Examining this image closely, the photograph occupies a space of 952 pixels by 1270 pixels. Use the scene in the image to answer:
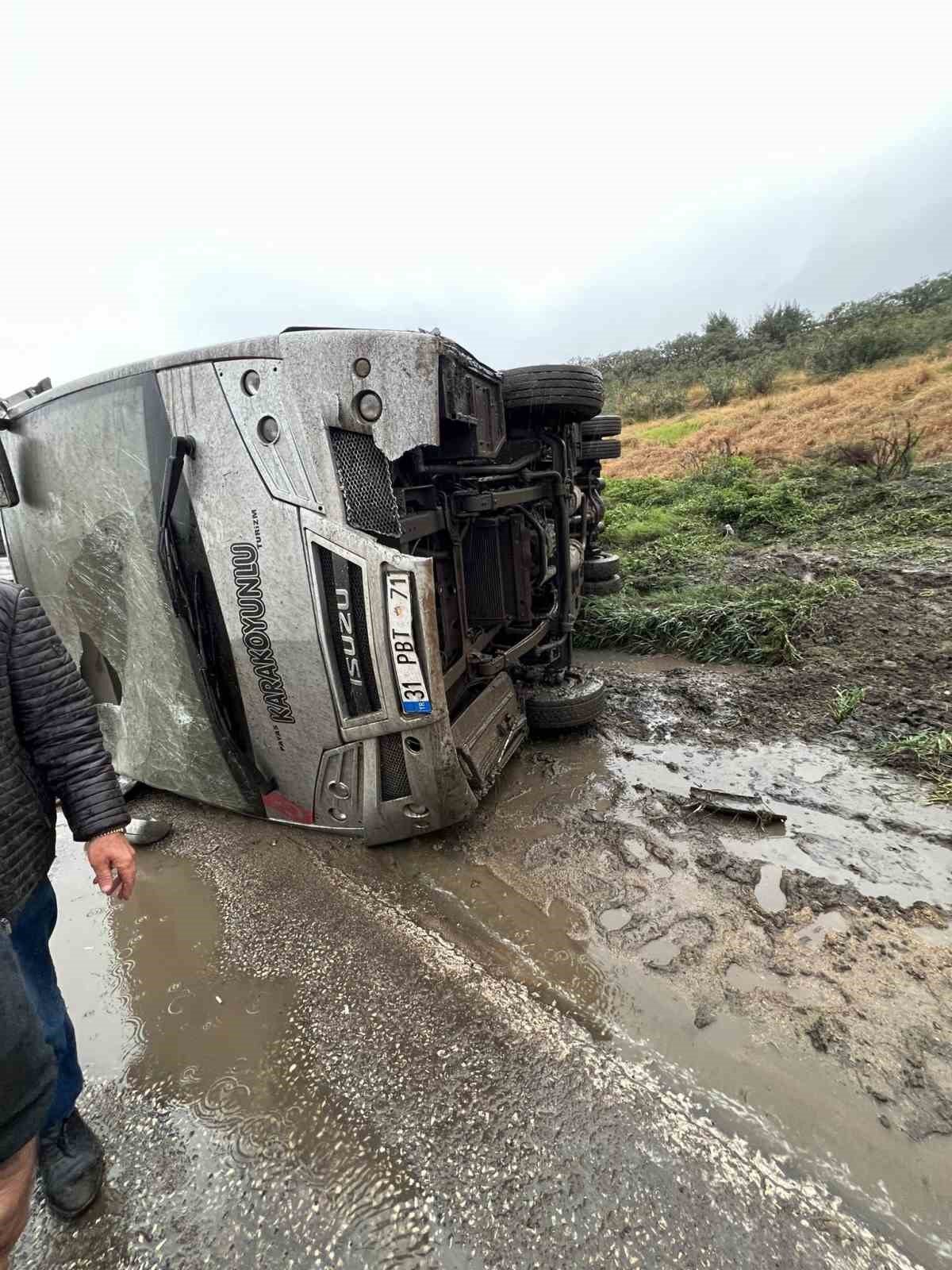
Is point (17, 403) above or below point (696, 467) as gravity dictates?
above

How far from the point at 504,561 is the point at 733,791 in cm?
165

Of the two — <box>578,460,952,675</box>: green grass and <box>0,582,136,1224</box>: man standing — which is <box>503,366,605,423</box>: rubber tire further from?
<box>0,582,136,1224</box>: man standing

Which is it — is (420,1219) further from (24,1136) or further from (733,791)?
(733,791)

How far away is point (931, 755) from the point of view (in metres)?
3.09

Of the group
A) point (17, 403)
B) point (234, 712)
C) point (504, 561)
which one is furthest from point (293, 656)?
point (17, 403)

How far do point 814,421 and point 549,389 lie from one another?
46.5 ft

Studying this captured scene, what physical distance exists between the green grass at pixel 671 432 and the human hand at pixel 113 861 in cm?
1742

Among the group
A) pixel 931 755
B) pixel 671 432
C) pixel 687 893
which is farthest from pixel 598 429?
pixel 671 432

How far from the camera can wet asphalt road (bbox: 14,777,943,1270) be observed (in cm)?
135

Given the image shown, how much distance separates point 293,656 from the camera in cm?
237

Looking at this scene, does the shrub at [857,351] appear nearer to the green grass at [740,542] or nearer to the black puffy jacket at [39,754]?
the green grass at [740,542]

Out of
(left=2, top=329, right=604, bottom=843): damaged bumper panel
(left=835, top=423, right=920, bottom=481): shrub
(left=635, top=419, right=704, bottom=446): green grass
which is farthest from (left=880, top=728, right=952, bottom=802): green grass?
(left=635, top=419, right=704, bottom=446): green grass

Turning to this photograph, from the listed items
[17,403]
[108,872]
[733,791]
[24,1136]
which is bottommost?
[733,791]

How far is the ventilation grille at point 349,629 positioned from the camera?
2215mm
